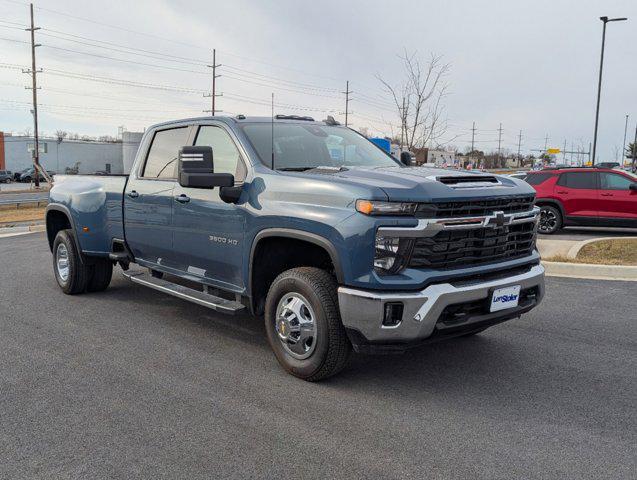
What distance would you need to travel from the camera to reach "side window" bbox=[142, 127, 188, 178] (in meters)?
5.82

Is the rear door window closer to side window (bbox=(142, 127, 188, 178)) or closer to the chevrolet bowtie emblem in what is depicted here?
side window (bbox=(142, 127, 188, 178))

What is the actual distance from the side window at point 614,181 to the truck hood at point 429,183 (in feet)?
33.3

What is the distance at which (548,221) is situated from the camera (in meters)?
14.0

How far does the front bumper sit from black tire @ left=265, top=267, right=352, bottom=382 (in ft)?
0.51

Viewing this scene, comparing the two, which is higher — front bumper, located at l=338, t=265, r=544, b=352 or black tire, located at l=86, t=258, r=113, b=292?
front bumper, located at l=338, t=265, r=544, b=352

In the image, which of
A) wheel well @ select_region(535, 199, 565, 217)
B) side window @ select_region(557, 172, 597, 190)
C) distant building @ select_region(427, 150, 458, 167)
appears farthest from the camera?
distant building @ select_region(427, 150, 458, 167)

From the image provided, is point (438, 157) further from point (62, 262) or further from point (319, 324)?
point (319, 324)

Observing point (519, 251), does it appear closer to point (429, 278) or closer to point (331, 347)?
point (429, 278)

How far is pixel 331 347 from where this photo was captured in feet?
13.6

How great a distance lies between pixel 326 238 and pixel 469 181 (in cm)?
120

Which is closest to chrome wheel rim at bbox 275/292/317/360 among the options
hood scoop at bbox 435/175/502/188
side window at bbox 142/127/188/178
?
hood scoop at bbox 435/175/502/188

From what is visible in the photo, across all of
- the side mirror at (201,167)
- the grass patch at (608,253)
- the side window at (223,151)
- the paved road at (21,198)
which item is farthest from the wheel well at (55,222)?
the paved road at (21,198)

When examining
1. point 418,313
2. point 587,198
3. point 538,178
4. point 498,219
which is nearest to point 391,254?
point 418,313

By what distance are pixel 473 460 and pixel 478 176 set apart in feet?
6.98
